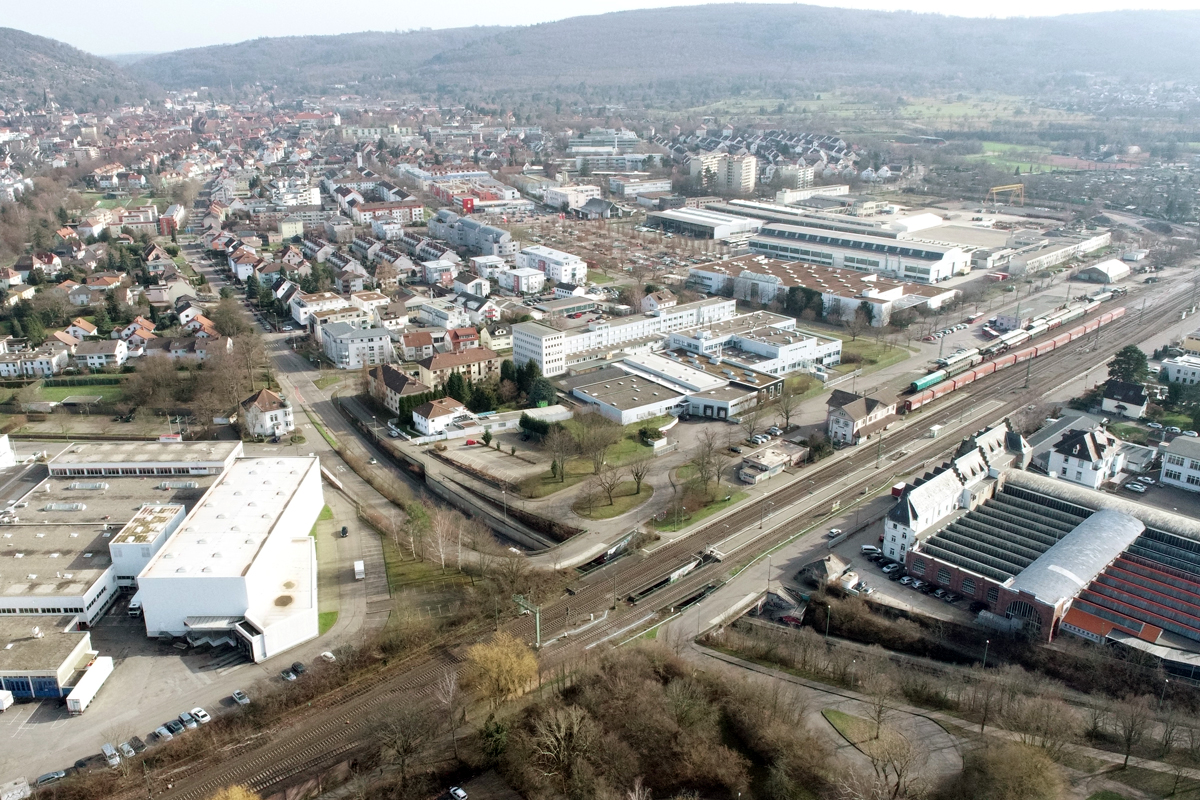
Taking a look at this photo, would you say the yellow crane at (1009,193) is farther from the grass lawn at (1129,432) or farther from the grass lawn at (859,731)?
the grass lawn at (859,731)

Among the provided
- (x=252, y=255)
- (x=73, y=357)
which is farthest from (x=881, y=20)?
(x=73, y=357)

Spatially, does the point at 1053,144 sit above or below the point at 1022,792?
above

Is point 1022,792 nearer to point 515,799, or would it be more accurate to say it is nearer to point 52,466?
point 515,799

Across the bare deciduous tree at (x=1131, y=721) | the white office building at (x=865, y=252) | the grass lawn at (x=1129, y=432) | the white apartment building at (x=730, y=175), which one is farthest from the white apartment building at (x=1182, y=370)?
the white apartment building at (x=730, y=175)

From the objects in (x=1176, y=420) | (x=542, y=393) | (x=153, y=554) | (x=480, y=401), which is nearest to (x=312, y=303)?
(x=480, y=401)

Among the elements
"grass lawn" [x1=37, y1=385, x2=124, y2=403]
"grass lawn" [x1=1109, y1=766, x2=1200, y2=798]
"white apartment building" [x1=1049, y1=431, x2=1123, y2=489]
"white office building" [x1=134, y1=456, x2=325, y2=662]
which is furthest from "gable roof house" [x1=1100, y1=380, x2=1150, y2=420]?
"grass lawn" [x1=37, y1=385, x2=124, y2=403]

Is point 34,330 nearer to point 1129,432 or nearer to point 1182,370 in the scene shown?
point 1129,432
